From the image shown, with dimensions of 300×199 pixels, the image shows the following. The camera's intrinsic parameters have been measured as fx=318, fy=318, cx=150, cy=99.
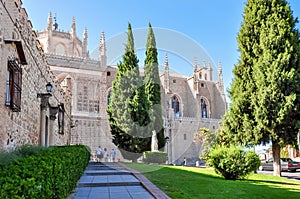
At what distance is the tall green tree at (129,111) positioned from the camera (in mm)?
24391

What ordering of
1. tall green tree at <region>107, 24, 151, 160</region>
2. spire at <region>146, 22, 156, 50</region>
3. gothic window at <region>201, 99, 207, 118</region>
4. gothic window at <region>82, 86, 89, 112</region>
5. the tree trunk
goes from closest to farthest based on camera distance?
the tree trunk
tall green tree at <region>107, 24, 151, 160</region>
spire at <region>146, 22, 156, 50</region>
gothic window at <region>82, 86, 89, 112</region>
gothic window at <region>201, 99, 207, 118</region>

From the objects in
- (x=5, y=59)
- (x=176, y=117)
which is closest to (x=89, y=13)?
(x=5, y=59)

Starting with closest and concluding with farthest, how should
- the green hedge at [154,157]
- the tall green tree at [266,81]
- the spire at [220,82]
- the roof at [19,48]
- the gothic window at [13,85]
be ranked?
the roof at [19,48] → the gothic window at [13,85] → the tall green tree at [266,81] → the green hedge at [154,157] → the spire at [220,82]

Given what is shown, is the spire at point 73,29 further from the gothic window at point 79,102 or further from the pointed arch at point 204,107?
the pointed arch at point 204,107

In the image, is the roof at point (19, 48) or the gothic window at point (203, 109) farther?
the gothic window at point (203, 109)

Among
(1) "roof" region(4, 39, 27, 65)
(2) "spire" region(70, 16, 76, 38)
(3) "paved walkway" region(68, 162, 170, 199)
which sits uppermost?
(2) "spire" region(70, 16, 76, 38)

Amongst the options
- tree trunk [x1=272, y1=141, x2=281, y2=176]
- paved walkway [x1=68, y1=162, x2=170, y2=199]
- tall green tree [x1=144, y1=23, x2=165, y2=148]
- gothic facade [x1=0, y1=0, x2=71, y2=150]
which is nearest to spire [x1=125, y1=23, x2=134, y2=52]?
tall green tree [x1=144, y1=23, x2=165, y2=148]

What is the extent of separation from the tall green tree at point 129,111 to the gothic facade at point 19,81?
1359cm

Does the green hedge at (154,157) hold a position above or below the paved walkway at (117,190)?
below

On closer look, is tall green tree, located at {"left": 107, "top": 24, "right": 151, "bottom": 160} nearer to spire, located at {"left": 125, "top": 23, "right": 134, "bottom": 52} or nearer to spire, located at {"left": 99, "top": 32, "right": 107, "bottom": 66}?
spire, located at {"left": 125, "top": 23, "right": 134, "bottom": 52}

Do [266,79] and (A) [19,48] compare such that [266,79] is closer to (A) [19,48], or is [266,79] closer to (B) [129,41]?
(A) [19,48]

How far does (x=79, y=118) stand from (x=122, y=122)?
859 cm

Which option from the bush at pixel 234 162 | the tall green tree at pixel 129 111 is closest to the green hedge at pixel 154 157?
the tall green tree at pixel 129 111

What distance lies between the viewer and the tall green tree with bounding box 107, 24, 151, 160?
80.0 feet
